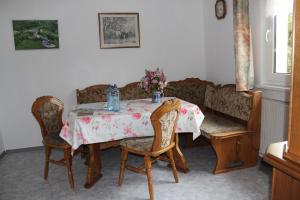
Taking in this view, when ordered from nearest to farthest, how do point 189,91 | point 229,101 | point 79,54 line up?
1. point 229,101
2. point 79,54
3. point 189,91

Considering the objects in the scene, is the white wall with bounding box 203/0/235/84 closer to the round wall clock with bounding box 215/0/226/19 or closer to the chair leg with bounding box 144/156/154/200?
the round wall clock with bounding box 215/0/226/19

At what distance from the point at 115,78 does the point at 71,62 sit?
68 cm

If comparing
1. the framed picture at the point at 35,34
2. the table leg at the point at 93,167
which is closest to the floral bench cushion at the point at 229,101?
the table leg at the point at 93,167

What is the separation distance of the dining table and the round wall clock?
161 centimetres

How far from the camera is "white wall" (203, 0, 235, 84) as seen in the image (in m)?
3.74

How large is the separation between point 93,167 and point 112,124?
0.59 metres

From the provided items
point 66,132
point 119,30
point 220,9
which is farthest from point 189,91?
point 66,132

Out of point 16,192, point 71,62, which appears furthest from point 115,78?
point 16,192

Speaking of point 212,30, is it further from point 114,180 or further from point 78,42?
point 114,180

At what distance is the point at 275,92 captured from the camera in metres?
2.93

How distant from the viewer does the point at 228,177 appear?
287 cm

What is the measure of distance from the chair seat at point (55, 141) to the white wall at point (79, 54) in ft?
3.93

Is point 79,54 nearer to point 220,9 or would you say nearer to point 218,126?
point 220,9

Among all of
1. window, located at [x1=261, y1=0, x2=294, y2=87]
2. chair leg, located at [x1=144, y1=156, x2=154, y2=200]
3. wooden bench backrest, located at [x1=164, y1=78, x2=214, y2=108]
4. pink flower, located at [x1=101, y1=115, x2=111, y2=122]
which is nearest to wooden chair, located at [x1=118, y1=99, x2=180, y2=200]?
chair leg, located at [x1=144, y1=156, x2=154, y2=200]
